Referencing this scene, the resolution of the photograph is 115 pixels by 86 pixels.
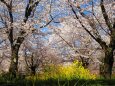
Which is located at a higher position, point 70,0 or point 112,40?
point 70,0

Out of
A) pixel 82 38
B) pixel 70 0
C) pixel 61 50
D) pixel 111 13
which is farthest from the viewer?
pixel 61 50

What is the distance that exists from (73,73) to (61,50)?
2423cm

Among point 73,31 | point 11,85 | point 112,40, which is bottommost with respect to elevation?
point 11,85

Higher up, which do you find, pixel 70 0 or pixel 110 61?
pixel 70 0

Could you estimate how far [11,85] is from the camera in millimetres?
6926

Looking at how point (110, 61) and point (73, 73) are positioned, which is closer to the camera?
point (73, 73)

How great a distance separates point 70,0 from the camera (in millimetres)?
19422

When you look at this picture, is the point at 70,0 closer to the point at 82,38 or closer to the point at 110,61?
the point at 110,61

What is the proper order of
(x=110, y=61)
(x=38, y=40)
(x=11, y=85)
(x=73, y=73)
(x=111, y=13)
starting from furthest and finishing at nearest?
1. (x=38, y=40)
2. (x=111, y=13)
3. (x=110, y=61)
4. (x=73, y=73)
5. (x=11, y=85)

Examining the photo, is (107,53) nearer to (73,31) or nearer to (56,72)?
(56,72)

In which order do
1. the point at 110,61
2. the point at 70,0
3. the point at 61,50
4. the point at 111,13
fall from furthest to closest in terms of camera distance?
the point at 61,50, the point at 111,13, the point at 70,0, the point at 110,61

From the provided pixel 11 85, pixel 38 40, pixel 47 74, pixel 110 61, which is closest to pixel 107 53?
pixel 110 61

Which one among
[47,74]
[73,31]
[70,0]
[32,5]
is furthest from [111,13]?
[47,74]

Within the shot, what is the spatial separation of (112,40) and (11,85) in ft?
33.5
